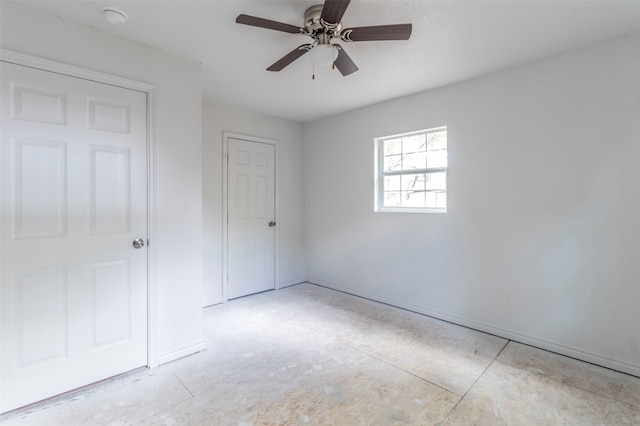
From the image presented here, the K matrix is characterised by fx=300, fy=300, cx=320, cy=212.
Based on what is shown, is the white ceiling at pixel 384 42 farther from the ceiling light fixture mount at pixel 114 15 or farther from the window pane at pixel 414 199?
the window pane at pixel 414 199

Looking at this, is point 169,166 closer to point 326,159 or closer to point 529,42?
point 326,159

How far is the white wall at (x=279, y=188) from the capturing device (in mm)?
3682

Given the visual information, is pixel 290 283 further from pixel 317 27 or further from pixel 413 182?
pixel 317 27

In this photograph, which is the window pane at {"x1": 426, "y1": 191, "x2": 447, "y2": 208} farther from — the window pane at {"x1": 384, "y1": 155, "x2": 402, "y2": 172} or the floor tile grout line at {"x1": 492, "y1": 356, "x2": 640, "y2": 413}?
the floor tile grout line at {"x1": 492, "y1": 356, "x2": 640, "y2": 413}

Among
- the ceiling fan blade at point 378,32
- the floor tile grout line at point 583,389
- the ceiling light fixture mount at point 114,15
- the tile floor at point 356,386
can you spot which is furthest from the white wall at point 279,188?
the floor tile grout line at point 583,389

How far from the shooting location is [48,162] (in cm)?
192

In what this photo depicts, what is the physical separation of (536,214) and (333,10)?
2326 millimetres

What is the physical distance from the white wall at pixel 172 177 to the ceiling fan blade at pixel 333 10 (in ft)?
4.62

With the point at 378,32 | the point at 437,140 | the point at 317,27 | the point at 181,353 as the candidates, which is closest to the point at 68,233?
the point at 181,353

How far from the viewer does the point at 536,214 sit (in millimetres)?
2588

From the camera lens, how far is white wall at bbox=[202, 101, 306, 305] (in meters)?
3.68

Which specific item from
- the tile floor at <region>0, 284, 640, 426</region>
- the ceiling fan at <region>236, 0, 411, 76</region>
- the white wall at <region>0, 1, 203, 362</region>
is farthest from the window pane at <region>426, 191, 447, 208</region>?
the white wall at <region>0, 1, 203, 362</region>

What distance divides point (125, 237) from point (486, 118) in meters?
3.29

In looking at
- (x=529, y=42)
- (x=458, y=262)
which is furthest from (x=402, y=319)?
(x=529, y=42)
